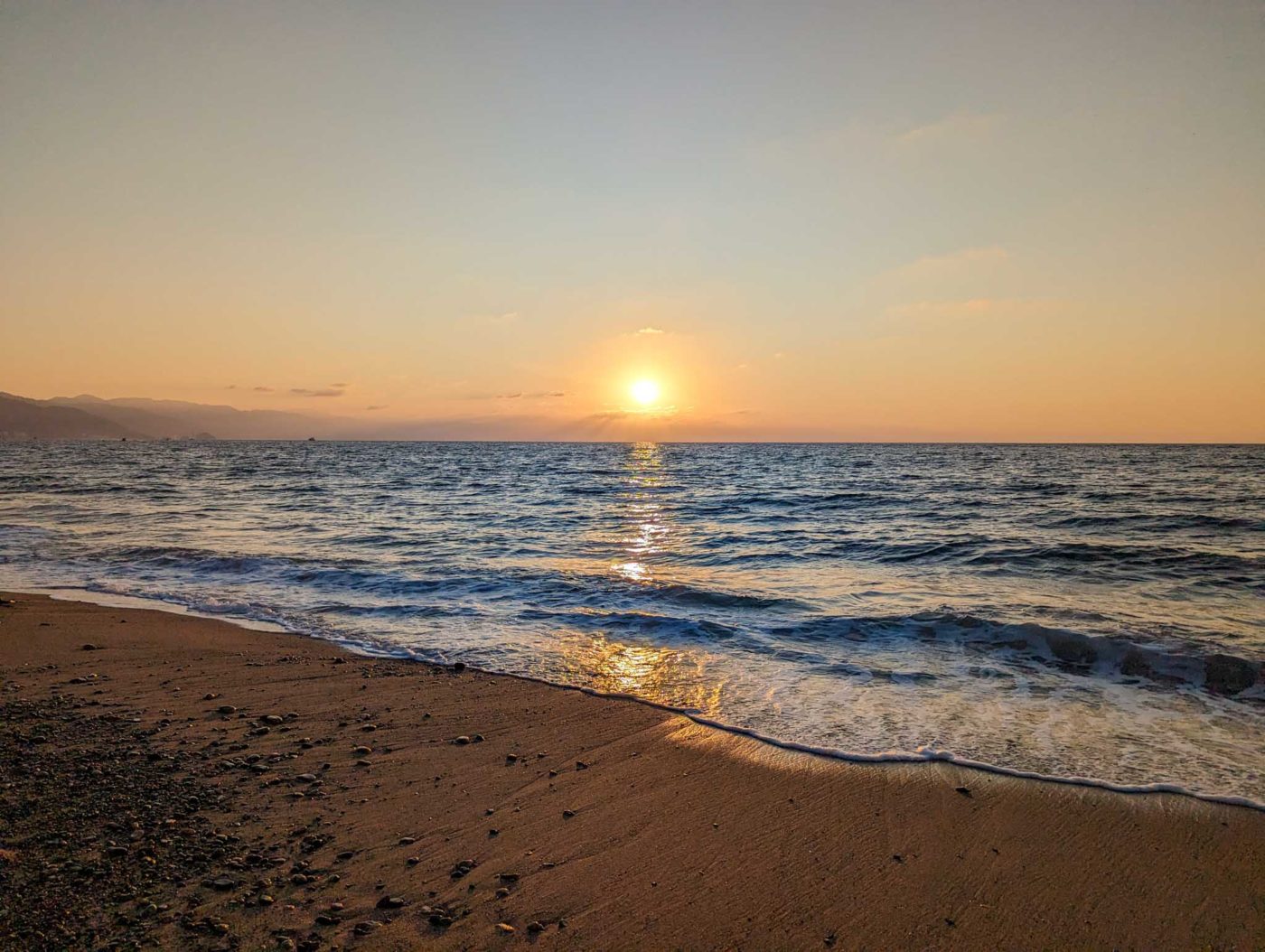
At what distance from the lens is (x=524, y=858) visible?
4.30 meters

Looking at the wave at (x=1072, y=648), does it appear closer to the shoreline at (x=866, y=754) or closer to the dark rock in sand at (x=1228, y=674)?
the dark rock in sand at (x=1228, y=674)

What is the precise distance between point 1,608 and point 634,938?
12245mm

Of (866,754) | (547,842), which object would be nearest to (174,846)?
(547,842)

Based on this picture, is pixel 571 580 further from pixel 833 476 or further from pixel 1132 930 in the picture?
pixel 833 476

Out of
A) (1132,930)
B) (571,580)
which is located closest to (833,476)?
(571,580)

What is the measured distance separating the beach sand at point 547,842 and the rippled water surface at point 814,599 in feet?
3.12

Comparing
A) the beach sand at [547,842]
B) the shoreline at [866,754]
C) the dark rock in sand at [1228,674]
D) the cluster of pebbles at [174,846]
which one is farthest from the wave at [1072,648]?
the cluster of pebbles at [174,846]

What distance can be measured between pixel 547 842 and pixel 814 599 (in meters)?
8.73

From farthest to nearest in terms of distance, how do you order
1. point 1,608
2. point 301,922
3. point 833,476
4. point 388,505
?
1. point 833,476
2. point 388,505
3. point 1,608
4. point 301,922

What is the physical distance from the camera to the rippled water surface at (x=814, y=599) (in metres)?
6.89

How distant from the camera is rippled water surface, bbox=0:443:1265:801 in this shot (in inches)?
271

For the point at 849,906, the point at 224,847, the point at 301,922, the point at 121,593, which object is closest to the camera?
the point at 301,922

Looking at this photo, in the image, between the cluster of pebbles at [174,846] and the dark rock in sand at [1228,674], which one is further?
the dark rock in sand at [1228,674]

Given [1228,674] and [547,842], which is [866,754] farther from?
[1228,674]
